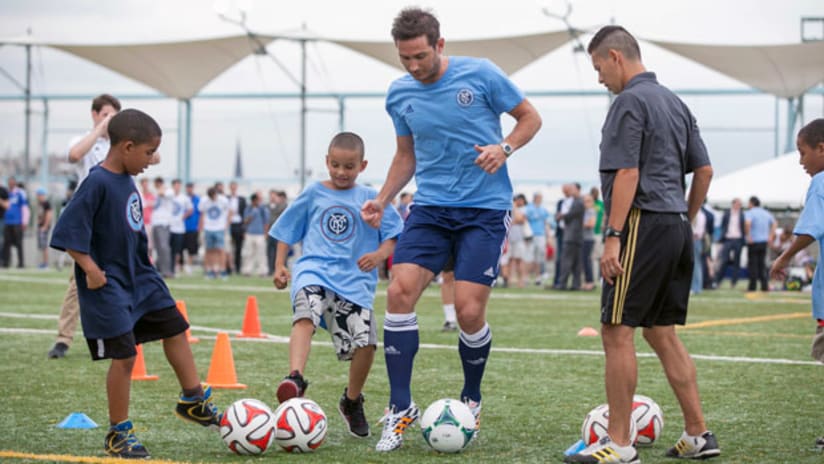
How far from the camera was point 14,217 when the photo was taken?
2861cm

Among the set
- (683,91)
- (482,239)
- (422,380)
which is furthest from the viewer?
(683,91)

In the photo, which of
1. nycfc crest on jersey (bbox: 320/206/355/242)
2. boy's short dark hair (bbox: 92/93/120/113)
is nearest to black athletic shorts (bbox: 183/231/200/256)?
boy's short dark hair (bbox: 92/93/120/113)

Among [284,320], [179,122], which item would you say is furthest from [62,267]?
[284,320]

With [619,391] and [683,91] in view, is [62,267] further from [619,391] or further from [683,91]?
[619,391]

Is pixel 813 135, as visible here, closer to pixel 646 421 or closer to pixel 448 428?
pixel 646 421

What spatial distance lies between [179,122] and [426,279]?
27.6 m

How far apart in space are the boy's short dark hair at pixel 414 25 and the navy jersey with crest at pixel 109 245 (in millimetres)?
1522

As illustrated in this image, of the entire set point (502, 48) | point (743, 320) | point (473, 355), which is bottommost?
point (743, 320)

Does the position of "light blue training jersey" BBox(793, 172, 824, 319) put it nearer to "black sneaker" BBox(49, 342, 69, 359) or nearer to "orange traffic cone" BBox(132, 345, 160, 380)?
"orange traffic cone" BBox(132, 345, 160, 380)

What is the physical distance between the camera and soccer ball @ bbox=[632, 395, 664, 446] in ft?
19.0

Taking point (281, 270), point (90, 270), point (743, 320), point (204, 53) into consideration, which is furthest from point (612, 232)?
point (204, 53)

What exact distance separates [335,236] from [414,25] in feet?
4.47

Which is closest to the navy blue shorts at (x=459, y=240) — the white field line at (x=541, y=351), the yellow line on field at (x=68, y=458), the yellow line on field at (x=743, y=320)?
the yellow line on field at (x=68, y=458)

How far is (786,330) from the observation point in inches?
523
